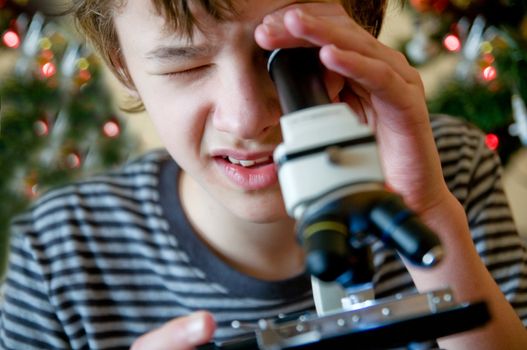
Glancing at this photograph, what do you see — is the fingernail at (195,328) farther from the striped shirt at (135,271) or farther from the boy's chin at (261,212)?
the striped shirt at (135,271)

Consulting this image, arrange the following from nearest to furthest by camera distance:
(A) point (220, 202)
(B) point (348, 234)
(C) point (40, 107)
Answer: (B) point (348, 234)
(A) point (220, 202)
(C) point (40, 107)

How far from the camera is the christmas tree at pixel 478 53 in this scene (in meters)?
1.66

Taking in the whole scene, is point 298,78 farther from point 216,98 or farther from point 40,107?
point 40,107

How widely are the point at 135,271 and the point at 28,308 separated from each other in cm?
19

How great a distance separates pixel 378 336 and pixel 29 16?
173cm

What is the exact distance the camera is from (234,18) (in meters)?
0.69

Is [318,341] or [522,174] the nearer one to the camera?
[318,341]

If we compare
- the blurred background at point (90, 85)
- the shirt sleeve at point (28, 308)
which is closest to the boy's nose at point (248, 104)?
the shirt sleeve at point (28, 308)

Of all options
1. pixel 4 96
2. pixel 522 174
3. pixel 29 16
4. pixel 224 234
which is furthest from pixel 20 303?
pixel 522 174

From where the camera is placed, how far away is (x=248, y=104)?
0.70 m

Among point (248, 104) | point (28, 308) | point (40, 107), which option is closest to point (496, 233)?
point (248, 104)

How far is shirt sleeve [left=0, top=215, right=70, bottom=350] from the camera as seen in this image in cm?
101

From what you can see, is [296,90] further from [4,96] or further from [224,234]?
[4,96]

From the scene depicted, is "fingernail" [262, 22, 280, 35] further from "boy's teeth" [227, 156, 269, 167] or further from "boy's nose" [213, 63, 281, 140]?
"boy's teeth" [227, 156, 269, 167]
